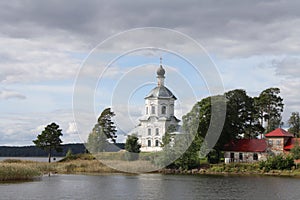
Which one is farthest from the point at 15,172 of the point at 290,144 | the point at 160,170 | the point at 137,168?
the point at 290,144

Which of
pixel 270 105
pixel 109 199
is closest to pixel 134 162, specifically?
pixel 270 105

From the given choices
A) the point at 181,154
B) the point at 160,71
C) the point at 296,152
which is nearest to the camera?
the point at 296,152

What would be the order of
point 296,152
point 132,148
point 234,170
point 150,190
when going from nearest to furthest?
point 150,190, point 234,170, point 296,152, point 132,148

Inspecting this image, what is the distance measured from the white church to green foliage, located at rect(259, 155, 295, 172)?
25612mm

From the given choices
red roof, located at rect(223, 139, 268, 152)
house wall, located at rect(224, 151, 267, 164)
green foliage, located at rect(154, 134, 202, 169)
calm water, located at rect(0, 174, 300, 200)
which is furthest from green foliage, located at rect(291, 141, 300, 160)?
calm water, located at rect(0, 174, 300, 200)

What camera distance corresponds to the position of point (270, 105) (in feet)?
247

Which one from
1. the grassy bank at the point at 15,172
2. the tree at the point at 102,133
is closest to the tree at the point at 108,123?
the tree at the point at 102,133

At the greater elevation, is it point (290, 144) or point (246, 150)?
point (290, 144)

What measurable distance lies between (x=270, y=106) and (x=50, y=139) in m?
32.0

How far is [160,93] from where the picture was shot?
8150 centimetres

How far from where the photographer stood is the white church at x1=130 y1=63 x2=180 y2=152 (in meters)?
80.5

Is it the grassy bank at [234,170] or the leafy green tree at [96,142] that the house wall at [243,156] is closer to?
the grassy bank at [234,170]

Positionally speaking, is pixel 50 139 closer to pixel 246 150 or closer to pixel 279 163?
pixel 246 150

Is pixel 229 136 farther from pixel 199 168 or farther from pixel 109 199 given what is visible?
pixel 109 199
